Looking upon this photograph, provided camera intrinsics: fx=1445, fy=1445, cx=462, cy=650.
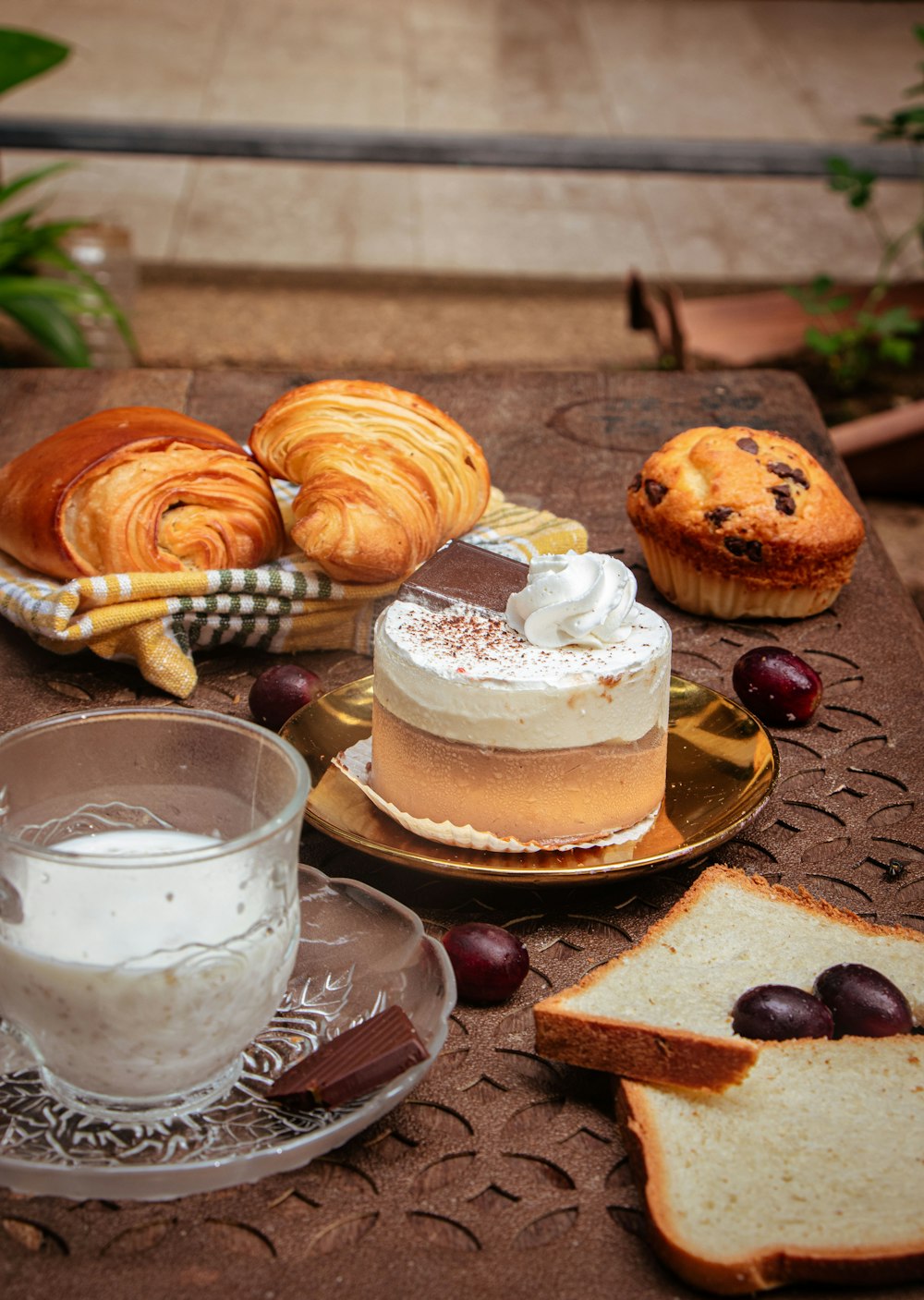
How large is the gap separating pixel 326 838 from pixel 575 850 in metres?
0.30

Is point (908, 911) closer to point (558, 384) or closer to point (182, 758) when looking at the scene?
point (182, 758)

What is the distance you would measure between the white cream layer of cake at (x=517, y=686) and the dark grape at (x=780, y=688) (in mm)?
367

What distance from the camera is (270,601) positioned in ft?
6.82

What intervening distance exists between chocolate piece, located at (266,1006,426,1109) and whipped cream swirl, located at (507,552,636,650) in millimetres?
538

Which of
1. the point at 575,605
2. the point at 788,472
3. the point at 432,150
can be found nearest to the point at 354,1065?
the point at 575,605

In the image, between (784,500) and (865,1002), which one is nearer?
(865,1002)

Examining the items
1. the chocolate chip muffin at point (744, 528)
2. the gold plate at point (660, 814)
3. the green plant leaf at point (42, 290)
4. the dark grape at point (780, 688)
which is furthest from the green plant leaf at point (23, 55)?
the dark grape at point (780, 688)

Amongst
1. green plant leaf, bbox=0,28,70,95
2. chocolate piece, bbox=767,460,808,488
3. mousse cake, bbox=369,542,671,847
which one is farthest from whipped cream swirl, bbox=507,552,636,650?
green plant leaf, bbox=0,28,70,95

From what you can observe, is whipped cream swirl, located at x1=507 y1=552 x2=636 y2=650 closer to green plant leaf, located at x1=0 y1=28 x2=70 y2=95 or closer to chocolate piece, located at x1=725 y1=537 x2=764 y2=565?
chocolate piece, located at x1=725 y1=537 x2=764 y2=565

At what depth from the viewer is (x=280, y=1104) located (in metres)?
1.20

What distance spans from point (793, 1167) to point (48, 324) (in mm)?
3969

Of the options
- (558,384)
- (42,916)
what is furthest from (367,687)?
(558,384)

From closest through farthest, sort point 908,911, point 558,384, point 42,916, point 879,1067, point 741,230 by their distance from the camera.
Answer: point 42,916
point 879,1067
point 908,911
point 558,384
point 741,230

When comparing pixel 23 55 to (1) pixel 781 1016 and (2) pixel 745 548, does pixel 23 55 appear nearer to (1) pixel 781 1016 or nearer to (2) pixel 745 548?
(2) pixel 745 548
